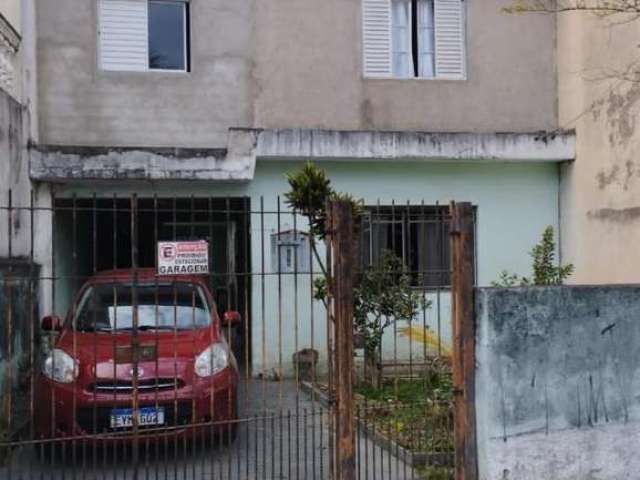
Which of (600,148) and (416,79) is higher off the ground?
(416,79)

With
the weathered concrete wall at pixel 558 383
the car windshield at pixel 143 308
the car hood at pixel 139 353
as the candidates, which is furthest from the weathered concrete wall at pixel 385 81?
the weathered concrete wall at pixel 558 383

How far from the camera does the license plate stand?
245 inches

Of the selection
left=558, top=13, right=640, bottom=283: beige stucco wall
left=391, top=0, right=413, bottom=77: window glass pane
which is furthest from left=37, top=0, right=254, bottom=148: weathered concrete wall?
left=558, top=13, right=640, bottom=283: beige stucco wall

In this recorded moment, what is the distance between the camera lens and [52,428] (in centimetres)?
615

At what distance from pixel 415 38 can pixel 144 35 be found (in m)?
4.15

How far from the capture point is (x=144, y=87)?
10781 mm

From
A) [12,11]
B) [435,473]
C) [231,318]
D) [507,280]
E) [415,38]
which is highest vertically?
[415,38]

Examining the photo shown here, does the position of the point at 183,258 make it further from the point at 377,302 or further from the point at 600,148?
the point at 600,148

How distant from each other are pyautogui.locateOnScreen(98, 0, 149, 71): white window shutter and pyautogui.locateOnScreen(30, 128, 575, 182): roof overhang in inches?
60.7

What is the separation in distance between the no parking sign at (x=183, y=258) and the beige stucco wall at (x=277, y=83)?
4.81 metres

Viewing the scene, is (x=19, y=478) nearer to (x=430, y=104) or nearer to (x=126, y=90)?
(x=126, y=90)

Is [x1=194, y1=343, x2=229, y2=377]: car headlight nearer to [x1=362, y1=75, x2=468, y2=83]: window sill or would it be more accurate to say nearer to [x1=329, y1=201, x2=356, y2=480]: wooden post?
[x1=329, y1=201, x2=356, y2=480]: wooden post

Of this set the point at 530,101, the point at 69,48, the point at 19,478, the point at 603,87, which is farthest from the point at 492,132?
the point at 19,478

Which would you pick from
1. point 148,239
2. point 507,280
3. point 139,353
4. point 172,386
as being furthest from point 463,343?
point 148,239
